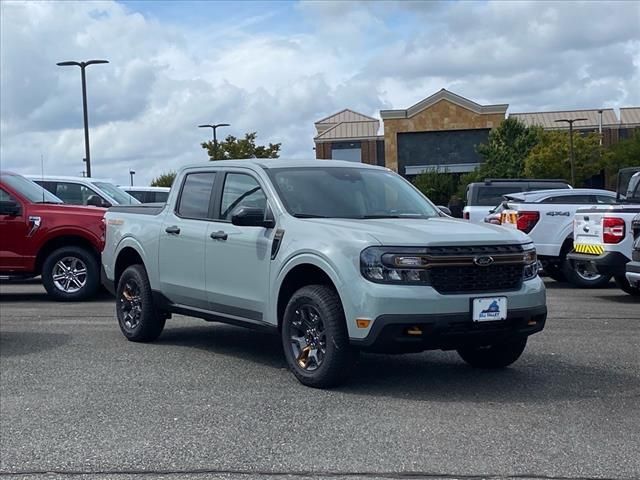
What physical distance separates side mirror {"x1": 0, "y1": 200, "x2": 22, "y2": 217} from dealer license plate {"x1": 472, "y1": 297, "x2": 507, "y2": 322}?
9.00 metres

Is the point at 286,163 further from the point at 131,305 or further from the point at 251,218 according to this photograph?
the point at 131,305

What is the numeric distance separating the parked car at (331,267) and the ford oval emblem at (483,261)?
11 mm

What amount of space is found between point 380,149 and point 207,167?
7527cm

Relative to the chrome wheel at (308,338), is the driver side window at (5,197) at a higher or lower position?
higher

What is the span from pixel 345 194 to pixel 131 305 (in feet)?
9.71

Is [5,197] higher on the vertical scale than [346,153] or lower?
lower

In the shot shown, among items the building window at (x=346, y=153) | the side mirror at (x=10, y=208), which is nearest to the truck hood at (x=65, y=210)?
the side mirror at (x=10, y=208)

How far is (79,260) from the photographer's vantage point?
45.5ft

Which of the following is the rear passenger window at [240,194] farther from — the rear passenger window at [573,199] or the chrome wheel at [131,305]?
the rear passenger window at [573,199]

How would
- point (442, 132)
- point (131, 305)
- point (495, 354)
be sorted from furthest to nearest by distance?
point (442, 132)
point (131, 305)
point (495, 354)

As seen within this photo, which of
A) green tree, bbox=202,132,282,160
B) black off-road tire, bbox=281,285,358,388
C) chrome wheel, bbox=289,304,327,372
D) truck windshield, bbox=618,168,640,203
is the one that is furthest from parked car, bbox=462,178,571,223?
green tree, bbox=202,132,282,160

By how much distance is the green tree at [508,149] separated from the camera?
2603 inches

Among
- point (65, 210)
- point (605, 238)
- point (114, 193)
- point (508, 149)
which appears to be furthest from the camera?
point (508, 149)

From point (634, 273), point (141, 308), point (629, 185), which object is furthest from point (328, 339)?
point (629, 185)
